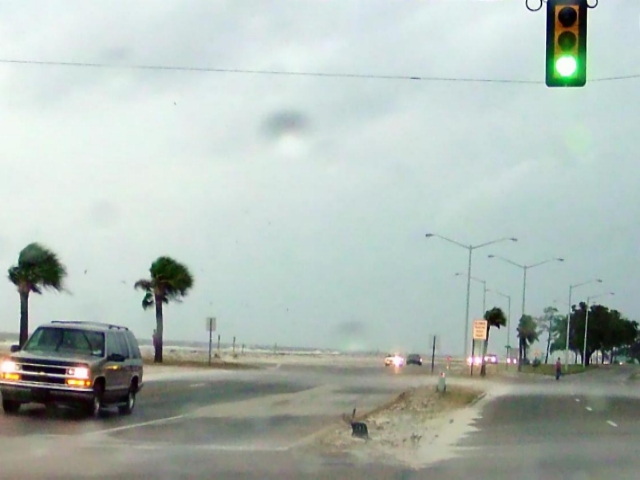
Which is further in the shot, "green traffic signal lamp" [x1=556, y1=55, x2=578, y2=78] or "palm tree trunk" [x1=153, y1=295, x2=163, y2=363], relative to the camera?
"palm tree trunk" [x1=153, y1=295, x2=163, y2=363]

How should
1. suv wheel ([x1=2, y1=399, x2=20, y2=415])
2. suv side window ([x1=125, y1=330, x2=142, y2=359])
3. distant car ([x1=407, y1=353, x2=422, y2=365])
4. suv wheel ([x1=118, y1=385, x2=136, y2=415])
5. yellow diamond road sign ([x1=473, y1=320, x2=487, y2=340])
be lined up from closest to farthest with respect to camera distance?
suv wheel ([x1=2, y1=399, x2=20, y2=415]), suv wheel ([x1=118, y1=385, x2=136, y2=415]), suv side window ([x1=125, y1=330, x2=142, y2=359]), yellow diamond road sign ([x1=473, y1=320, x2=487, y2=340]), distant car ([x1=407, y1=353, x2=422, y2=365])

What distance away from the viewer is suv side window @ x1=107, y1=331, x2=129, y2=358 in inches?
926

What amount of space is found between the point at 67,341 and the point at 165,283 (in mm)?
45924

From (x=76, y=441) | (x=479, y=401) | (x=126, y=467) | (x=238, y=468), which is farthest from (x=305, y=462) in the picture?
(x=479, y=401)

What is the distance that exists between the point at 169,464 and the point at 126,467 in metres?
0.76

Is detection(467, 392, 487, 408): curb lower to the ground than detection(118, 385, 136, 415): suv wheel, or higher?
lower

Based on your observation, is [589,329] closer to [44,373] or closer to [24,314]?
[24,314]

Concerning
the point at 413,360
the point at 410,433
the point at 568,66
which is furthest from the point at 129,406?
the point at 413,360

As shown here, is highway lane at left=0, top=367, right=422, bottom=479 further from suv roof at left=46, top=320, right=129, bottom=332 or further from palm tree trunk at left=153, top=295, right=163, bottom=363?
palm tree trunk at left=153, top=295, right=163, bottom=363

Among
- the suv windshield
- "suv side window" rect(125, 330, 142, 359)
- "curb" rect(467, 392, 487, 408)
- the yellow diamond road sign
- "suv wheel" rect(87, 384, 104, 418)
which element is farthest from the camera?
the yellow diamond road sign

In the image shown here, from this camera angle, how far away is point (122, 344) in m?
24.8

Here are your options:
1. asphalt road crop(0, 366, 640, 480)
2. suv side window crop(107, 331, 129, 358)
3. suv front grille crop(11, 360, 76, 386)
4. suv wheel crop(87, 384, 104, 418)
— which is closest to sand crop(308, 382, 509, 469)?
asphalt road crop(0, 366, 640, 480)

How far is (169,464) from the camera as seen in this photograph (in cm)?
1529

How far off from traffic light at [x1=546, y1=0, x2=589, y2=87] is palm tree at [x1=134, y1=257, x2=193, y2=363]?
5601cm
